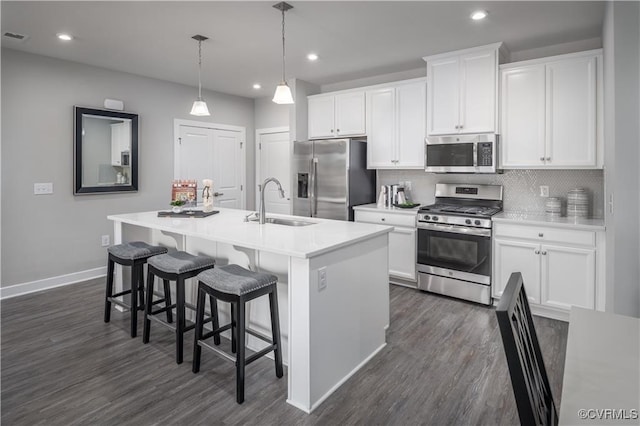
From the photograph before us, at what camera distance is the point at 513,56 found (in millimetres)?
4074

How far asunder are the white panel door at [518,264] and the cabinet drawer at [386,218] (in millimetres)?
905

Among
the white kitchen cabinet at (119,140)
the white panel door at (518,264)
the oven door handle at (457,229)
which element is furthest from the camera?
the white kitchen cabinet at (119,140)

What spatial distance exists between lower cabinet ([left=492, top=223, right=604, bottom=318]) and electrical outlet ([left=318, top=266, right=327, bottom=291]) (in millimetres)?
2195

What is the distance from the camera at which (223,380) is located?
7.89 ft

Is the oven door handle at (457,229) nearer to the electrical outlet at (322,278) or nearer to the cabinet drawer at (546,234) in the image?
the cabinet drawer at (546,234)

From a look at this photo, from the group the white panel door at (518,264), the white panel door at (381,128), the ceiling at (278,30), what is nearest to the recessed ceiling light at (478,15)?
the ceiling at (278,30)

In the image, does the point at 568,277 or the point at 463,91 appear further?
the point at 463,91

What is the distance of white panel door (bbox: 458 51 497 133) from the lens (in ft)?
12.3

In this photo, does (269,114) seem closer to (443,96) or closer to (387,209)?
(387,209)

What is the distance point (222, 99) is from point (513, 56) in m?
4.12

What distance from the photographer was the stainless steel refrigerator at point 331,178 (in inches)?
181

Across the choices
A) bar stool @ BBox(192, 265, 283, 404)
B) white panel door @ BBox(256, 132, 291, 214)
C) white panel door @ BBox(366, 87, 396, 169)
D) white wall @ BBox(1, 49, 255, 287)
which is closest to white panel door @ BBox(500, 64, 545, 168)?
white panel door @ BBox(366, 87, 396, 169)

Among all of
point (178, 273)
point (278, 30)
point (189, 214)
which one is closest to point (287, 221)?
point (189, 214)

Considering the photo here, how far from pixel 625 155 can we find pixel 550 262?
4.29 ft
